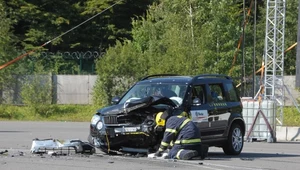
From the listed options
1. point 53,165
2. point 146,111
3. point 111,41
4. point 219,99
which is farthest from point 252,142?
point 111,41

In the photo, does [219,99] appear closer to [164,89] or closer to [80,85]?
[164,89]

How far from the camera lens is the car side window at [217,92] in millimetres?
16722

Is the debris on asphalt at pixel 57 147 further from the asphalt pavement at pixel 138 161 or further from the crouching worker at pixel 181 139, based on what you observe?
the crouching worker at pixel 181 139

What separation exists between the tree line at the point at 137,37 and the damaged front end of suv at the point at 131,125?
2135 cm

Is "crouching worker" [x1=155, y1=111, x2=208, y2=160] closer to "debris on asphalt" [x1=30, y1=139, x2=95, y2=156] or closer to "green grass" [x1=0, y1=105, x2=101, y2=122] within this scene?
"debris on asphalt" [x1=30, y1=139, x2=95, y2=156]

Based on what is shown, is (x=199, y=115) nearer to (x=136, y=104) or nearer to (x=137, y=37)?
(x=136, y=104)

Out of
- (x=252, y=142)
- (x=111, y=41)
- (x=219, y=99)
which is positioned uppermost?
(x=111, y=41)

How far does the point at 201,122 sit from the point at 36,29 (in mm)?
40324

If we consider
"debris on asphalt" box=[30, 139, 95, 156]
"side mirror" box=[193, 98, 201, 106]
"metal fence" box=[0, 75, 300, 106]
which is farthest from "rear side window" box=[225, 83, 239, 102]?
"metal fence" box=[0, 75, 300, 106]

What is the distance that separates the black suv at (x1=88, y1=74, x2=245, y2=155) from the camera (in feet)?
49.8

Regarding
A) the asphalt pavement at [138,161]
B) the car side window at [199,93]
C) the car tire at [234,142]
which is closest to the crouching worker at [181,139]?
the asphalt pavement at [138,161]

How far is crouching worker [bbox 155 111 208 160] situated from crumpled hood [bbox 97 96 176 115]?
0.60 meters

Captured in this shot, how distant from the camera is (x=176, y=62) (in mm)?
37156

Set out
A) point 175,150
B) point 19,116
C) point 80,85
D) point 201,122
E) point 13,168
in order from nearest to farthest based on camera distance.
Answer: point 13,168
point 175,150
point 201,122
point 19,116
point 80,85
